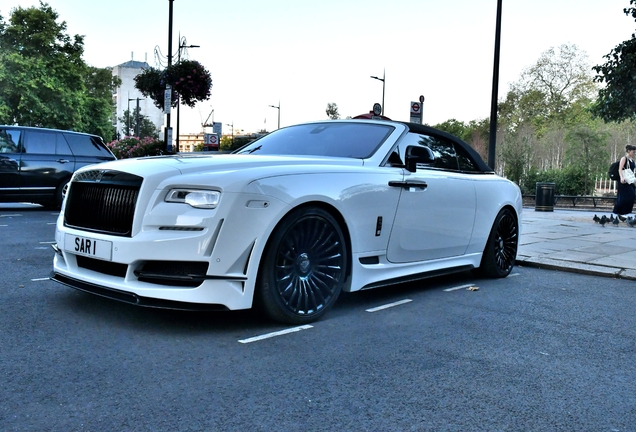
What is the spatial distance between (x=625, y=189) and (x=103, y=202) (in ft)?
41.3

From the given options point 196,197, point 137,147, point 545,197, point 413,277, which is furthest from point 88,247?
point 545,197

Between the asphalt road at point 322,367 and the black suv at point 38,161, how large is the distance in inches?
297

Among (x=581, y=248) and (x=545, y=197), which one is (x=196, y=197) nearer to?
(x=581, y=248)

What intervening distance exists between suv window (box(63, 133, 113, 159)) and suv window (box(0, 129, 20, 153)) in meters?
1.04

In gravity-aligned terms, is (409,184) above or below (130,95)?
below

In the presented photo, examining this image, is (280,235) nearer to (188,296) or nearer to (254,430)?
(188,296)

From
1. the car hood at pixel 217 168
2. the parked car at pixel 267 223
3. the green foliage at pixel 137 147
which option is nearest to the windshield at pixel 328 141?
the parked car at pixel 267 223

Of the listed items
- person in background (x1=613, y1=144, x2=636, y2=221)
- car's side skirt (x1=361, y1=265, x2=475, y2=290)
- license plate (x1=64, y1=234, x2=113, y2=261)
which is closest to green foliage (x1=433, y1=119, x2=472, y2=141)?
person in background (x1=613, y1=144, x2=636, y2=221)

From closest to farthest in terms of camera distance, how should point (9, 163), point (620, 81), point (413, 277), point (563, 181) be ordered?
point (413, 277) → point (9, 163) → point (620, 81) → point (563, 181)

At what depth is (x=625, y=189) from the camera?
13.8 m

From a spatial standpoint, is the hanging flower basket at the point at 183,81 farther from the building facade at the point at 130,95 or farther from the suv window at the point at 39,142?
the building facade at the point at 130,95

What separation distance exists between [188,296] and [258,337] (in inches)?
19.6

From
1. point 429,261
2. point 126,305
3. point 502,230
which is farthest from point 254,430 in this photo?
point 502,230

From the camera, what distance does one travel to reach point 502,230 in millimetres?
6629
